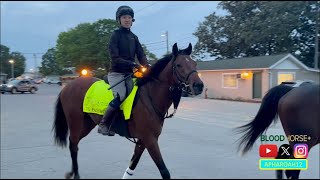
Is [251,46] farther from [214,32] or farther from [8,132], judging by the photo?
[8,132]

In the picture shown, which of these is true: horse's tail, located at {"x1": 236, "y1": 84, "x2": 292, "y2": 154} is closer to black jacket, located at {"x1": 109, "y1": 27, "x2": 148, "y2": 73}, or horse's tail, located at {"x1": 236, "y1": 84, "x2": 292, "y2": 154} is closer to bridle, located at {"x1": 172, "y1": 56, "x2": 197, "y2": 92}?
bridle, located at {"x1": 172, "y1": 56, "x2": 197, "y2": 92}

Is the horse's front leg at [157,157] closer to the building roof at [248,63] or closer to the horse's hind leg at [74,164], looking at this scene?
the horse's hind leg at [74,164]

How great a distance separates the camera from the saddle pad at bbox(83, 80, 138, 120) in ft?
14.5

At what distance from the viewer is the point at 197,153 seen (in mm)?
6844

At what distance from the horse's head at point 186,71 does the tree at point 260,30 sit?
3440 cm

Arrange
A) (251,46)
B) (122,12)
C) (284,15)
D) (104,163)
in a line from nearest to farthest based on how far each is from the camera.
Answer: (122,12) → (104,163) → (284,15) → (251,46)

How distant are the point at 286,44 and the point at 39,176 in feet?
122

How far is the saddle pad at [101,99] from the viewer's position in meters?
4.41

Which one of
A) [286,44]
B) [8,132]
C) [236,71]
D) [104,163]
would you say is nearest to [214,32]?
[286,44]

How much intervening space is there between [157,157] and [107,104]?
3.98 feet

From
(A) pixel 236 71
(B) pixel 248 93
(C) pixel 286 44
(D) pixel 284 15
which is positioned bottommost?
(B) pixel 248 93

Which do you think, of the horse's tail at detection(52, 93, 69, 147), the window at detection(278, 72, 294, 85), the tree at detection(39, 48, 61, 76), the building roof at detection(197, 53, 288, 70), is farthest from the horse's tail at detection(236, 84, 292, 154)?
the tree at detection(39, 48, 61, 76)

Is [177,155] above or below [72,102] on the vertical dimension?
below

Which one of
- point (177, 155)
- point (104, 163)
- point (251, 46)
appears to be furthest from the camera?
point (251, 46)
